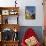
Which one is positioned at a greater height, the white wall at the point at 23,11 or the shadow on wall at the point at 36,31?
the white wall at the point at 23,11

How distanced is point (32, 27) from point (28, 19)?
0.26 m

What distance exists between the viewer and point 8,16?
512cm

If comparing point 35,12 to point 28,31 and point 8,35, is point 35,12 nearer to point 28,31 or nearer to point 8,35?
point 28,31

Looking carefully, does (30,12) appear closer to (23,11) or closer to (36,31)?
(23,11)

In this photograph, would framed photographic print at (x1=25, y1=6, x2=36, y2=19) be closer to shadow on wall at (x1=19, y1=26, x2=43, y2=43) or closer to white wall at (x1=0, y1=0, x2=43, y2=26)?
white wall at (x1=0, y1=0, x2=43, y2=26)

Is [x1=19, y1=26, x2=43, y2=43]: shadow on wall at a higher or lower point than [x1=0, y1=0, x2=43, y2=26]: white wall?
lower

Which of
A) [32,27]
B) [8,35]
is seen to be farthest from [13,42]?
[32,27]

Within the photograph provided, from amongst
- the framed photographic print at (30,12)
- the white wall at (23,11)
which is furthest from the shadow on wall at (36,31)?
the framed photographic print at (30,12)

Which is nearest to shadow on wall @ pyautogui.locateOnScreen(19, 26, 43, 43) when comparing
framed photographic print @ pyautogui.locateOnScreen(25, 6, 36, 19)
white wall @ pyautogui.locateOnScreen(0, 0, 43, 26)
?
white wall @ pyautogui.locateOnScreen(0, 0, 43, 26)

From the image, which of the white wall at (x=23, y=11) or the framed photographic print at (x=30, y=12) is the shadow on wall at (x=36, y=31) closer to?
the white wall at (x=23, y=11)

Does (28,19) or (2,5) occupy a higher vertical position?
(2,5)

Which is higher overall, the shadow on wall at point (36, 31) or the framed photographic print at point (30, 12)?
the framed photographic print at point (30, 12)

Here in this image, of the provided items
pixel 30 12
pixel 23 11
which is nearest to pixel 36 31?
pixel 30 12

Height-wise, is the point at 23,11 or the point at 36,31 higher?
the point at 23,11
